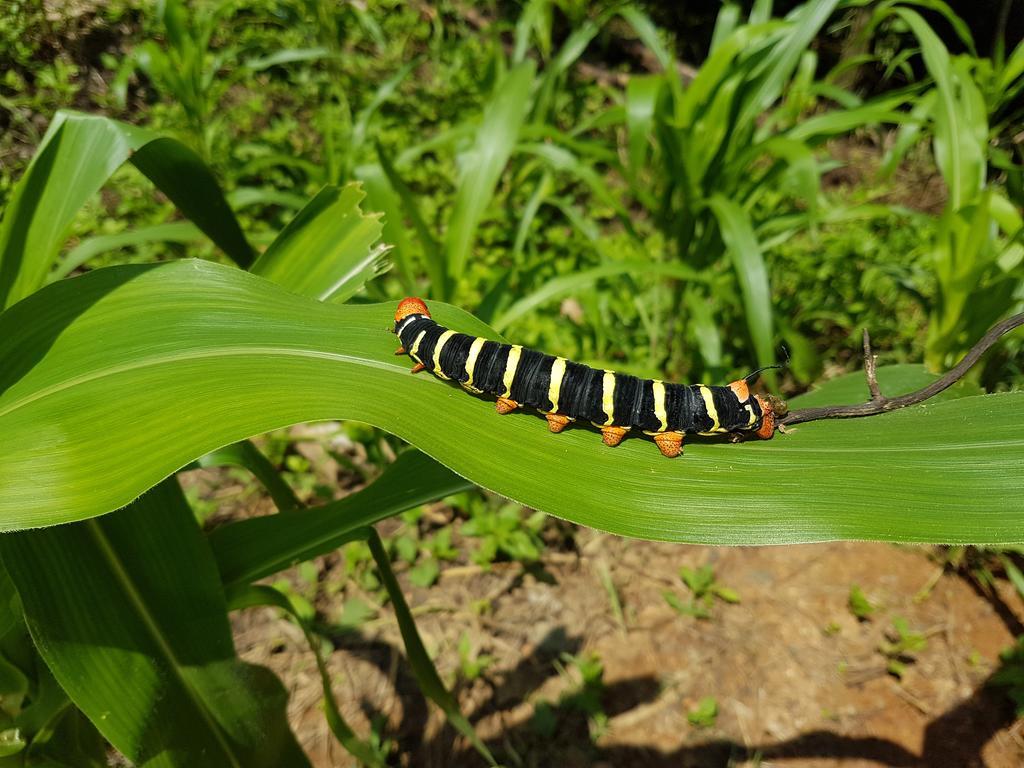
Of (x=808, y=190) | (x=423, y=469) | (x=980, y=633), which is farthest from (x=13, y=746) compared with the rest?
(x=980, y=633)

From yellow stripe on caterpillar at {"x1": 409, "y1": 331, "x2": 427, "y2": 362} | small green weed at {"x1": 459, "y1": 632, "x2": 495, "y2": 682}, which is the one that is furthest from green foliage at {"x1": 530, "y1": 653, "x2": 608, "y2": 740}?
yellow stripe on caterpillar at {"x1": 409, "y1": 331, "x2": 427, "y2": 362}

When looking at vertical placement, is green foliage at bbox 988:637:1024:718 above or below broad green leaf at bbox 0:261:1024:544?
below

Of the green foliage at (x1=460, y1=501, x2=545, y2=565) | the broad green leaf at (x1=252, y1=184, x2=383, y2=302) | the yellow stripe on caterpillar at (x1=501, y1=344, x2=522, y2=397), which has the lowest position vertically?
the green foliage at (x1=460, y1=501, x2=545, y2=565)

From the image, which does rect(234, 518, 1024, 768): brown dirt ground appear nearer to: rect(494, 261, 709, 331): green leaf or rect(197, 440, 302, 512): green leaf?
rect(197, 440, 302, 512): green leaf

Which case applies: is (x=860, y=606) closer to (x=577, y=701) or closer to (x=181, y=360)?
(x=577, y=701)

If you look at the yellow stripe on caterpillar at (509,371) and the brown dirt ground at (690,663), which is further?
the brown dirt ground at (690,663)

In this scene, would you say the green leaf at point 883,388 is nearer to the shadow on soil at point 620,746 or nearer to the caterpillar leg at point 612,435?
the caterpillar leg at point 612,435

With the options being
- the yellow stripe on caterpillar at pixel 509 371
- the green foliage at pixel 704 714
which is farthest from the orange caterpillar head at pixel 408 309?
the green foliage at pixel 704 714
